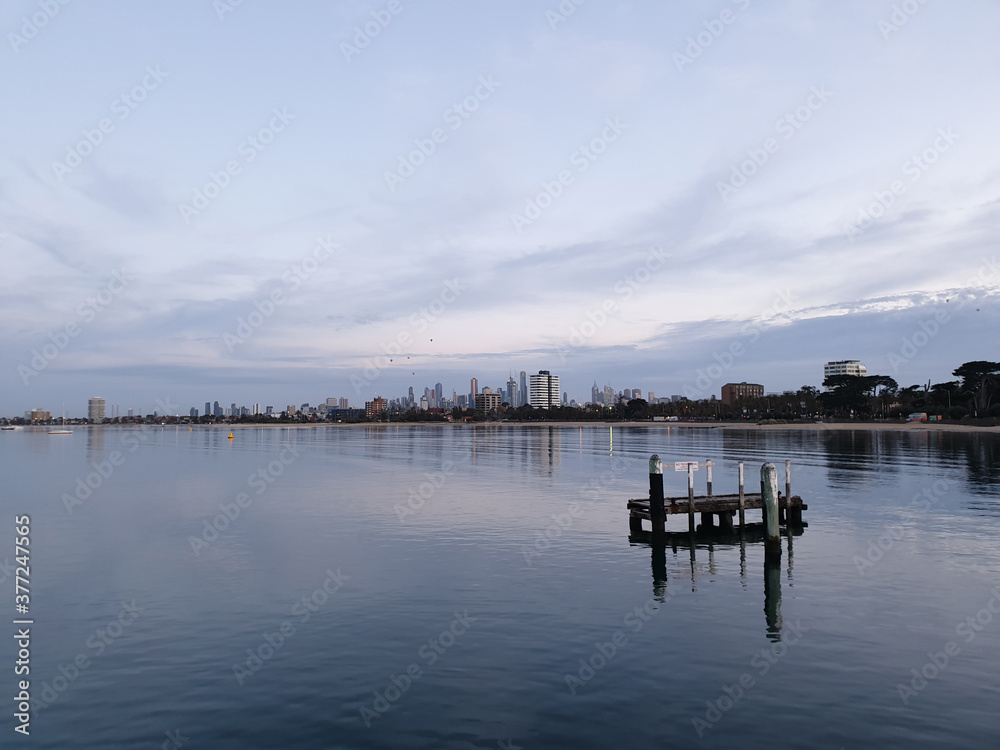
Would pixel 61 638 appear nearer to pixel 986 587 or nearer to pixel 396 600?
pixel 396 600

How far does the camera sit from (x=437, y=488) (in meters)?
56.7

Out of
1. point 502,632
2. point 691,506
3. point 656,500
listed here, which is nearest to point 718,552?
point 691,506

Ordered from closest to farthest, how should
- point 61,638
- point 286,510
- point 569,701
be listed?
1. point 569,701
2. point 61,638
3. point 286,510

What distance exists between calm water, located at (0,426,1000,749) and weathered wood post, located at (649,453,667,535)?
1.98 meters

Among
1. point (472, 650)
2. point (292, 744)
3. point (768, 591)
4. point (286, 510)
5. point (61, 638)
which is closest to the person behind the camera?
point (292, 744)

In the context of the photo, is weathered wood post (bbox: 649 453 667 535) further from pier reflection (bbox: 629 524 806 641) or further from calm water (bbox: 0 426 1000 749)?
calm water (bbox: 0 426 1000 749)

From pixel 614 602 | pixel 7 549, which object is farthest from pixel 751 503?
pixel 7 549

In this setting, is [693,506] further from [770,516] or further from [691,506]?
[770,516]

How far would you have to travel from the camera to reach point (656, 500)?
33531mm

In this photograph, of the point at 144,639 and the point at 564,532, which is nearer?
the point at 144,639

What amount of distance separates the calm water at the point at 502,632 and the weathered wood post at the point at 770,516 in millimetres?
714

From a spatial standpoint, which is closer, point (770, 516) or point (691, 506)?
point (770, 516)

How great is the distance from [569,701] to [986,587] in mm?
17473

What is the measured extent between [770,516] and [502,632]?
1539 centimetres
